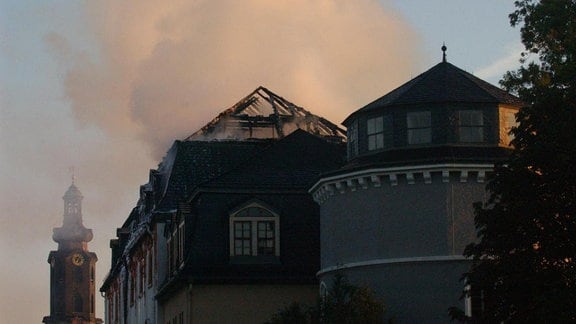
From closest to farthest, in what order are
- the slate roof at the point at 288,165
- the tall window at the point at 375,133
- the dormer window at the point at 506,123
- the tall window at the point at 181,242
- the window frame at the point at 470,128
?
the window frame at the point at 470,128 → the dormer window at the point at 506,123 → the tall window at the point at 375,133 → the slate roof at the point at 288,165 → the tall window at the point at 181,242

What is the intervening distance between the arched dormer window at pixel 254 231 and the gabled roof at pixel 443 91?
267 inches

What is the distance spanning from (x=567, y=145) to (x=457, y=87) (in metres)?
13.0

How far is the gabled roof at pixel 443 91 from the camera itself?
49625 millimetres

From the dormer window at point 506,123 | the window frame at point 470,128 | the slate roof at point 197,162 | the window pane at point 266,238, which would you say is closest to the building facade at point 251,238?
the window pane at point 266,238

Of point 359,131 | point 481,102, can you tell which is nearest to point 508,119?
point 481,102

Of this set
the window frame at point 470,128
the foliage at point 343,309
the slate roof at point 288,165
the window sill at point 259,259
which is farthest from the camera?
the slate roof at point 288,165

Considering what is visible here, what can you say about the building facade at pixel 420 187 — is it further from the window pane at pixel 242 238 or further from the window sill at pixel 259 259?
the window pane at pixel 242 238

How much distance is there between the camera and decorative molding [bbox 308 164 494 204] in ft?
159

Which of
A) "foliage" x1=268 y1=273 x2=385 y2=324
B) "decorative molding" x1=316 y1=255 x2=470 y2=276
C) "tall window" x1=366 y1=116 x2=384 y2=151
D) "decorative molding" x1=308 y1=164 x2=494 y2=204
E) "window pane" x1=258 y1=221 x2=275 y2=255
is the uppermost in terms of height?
Answer: "tall window" x1=366 y1=116 x2=384 y2=151

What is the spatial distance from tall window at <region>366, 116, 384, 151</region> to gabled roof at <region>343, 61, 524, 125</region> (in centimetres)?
38

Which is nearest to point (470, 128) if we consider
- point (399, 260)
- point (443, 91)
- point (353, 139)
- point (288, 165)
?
point (443, 91)

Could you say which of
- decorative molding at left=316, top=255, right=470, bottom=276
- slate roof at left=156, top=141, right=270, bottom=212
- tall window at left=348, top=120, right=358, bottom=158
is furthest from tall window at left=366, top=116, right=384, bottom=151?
slate roof at left=156, top=141, right=270, bottom=212

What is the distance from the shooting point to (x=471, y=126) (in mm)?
49438

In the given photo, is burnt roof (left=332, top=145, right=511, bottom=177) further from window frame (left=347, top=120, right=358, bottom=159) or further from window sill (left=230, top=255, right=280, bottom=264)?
window sill (left=230, top=255, right=280, bottom=264)
